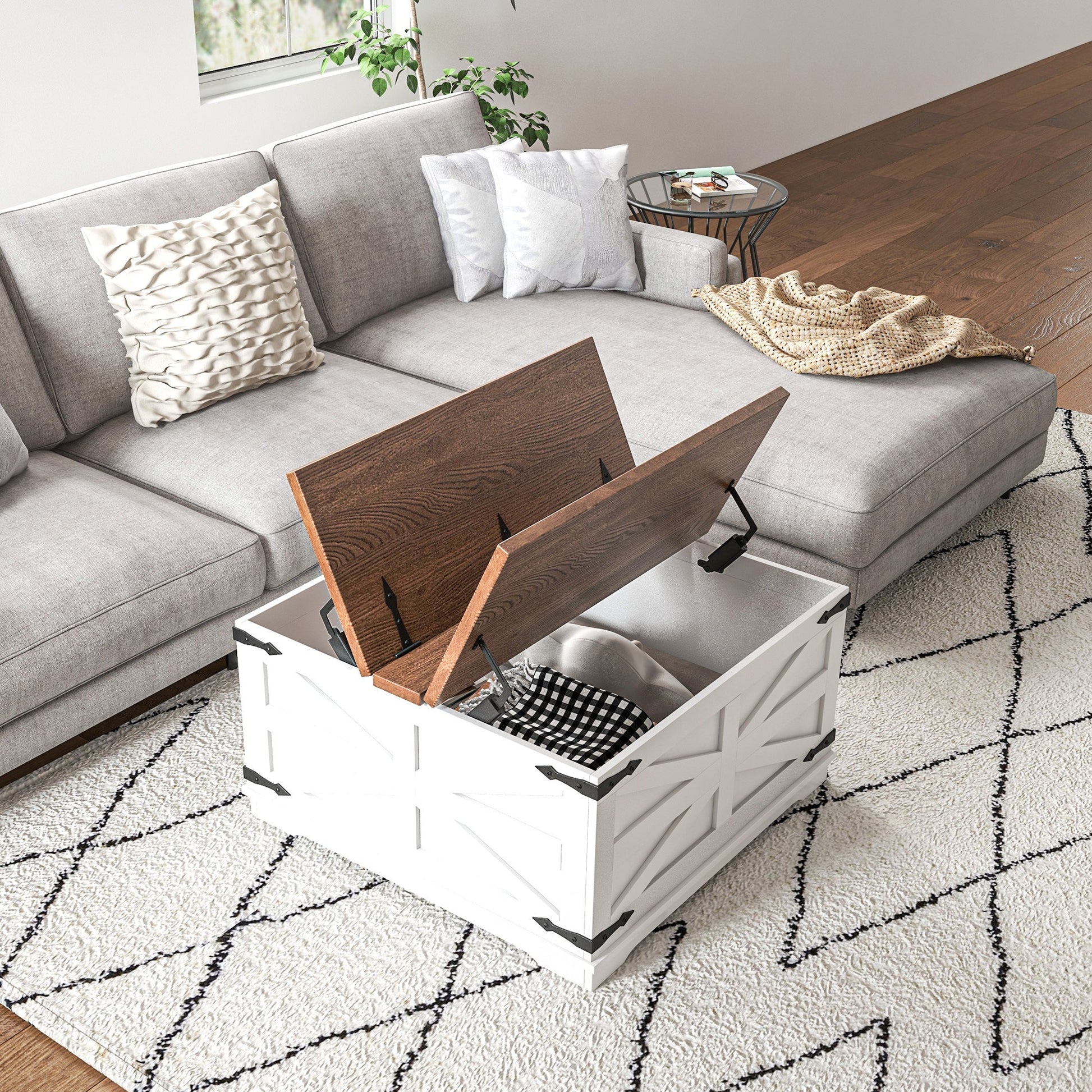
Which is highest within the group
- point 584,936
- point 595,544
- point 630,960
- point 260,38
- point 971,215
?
point 260,38

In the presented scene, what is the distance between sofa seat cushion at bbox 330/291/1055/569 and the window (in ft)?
3.56

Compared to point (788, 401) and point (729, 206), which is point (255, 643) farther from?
point (729, 206)

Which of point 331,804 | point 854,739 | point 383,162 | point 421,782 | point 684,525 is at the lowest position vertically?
point 854,739

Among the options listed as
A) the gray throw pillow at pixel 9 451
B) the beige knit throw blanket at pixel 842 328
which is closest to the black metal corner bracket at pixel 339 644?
the gray throw pillow at pixel 9 451

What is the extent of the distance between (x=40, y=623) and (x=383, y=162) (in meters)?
1.60

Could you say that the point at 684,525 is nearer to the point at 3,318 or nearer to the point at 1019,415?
the point at 1019,415

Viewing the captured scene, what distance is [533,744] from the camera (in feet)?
5.91

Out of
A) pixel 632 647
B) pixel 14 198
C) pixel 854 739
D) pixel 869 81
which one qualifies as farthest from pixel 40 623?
pixel 869 81

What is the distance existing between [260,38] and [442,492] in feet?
8.66

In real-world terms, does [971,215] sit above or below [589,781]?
below

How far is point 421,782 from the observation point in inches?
72.6

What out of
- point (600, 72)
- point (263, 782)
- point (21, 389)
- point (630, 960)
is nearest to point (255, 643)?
point (263, 782)

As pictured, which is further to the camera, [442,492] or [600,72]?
[600,72]

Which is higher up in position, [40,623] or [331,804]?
[40,623]
